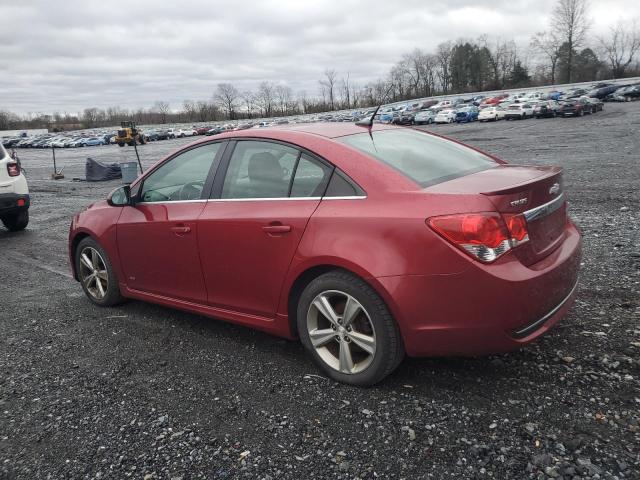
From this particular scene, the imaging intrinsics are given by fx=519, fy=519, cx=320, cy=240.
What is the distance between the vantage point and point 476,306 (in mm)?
2686

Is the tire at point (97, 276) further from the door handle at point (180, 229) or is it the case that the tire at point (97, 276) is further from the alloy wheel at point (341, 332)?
the alloy wheel at point (341, 332)

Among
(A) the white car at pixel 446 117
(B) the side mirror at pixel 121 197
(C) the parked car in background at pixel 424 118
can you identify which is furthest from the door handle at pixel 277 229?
(C) the parked car in background at pixel 424 118

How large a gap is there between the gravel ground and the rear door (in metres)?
0.52

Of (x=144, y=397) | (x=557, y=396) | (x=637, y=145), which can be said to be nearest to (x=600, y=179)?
(x=637, y=145)

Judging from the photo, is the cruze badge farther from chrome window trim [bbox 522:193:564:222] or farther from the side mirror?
the side mirror

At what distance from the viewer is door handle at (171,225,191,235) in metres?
3.84

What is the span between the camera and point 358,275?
9.64ft

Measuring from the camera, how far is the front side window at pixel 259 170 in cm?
345

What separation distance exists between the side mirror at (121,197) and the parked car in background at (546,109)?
4321cm

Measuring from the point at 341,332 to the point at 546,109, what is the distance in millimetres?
44914

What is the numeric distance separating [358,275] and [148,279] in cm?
215

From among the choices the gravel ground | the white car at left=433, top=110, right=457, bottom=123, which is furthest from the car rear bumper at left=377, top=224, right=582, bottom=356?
the white car at left=433, top=110, right=457, bottom=123

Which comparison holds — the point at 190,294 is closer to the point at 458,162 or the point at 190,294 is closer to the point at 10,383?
the point at 10,383

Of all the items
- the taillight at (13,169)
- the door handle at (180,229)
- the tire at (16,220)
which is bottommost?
the tire at (16,220)
